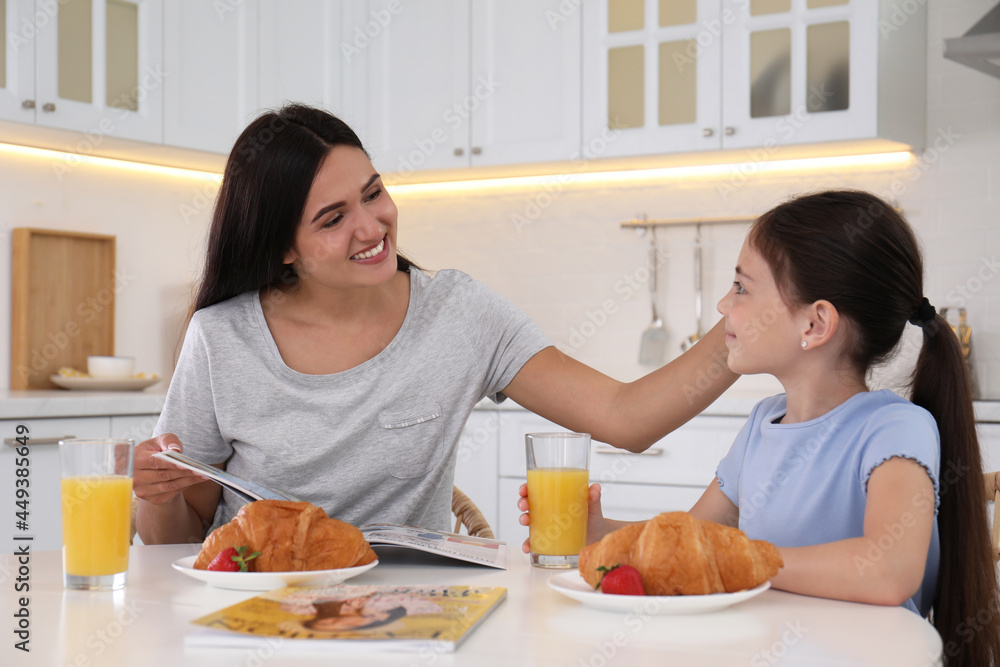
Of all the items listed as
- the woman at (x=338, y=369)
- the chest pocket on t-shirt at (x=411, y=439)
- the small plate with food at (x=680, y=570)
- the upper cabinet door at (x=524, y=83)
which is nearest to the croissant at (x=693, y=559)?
the small plate with food at (x=680, y=570)

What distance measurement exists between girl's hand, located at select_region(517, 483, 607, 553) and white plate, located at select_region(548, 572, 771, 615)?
0.77 ft

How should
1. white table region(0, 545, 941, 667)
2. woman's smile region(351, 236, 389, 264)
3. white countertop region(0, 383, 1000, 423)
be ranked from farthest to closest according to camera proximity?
white countertop region(0, 383, 1000, 423) → woman's smile region(351, 236, 389, 264) → white table region(0, 545, 941, 667)

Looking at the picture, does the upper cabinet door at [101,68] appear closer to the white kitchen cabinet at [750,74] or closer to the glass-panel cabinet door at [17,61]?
the glass-panel cabinet door at [17,61]

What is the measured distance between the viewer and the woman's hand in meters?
1.12

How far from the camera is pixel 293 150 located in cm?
145

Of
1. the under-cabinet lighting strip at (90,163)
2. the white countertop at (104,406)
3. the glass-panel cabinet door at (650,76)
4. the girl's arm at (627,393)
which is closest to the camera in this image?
the girl's arm at (627,393)

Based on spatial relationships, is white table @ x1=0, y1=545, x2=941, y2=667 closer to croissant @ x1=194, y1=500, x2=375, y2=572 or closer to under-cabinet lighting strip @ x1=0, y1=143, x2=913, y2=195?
croissant @ x1=194, y1=500, x2=375, y2=572

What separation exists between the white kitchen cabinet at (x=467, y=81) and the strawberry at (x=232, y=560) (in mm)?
2388

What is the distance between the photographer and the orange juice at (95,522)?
0.93 meters

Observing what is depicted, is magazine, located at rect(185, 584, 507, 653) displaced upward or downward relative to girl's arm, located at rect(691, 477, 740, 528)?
upward

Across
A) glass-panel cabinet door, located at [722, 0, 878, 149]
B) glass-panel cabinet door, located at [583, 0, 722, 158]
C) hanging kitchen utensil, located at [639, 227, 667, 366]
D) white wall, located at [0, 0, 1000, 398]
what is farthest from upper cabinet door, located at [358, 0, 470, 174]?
glass-panel cabinet door, located at [722, 0, 878, 149]

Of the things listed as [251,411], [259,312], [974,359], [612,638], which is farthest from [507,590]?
[974,359]

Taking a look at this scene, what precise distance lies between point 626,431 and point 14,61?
7.18 ft

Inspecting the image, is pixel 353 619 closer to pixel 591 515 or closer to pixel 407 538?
pixel 407 538
